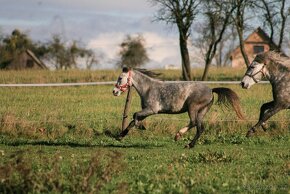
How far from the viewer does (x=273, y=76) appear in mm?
14398

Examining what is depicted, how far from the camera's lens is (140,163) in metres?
11.1

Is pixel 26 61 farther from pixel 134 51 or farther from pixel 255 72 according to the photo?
pixel 255 72

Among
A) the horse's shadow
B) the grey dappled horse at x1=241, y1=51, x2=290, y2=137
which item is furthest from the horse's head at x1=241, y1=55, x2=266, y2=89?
the horse's shadow

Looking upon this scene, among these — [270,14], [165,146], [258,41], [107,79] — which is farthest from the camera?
[258,41]

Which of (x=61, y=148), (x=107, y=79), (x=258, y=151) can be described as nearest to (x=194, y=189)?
(x=258, y=151)

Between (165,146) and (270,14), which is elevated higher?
(270,14)

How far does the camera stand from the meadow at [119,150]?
8445mm

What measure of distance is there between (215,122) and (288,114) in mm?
3240

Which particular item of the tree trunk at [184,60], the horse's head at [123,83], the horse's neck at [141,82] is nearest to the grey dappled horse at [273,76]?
the horse's neck at [141,82]

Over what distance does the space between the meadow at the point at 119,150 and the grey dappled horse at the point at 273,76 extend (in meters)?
0.93

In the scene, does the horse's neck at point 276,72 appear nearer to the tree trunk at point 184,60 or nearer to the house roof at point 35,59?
the tree trunk at point 184,60

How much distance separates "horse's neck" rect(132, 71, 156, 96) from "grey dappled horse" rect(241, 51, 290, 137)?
2.09m

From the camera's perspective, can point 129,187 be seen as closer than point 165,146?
Yes

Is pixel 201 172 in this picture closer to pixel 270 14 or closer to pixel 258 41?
pixel 270 14
